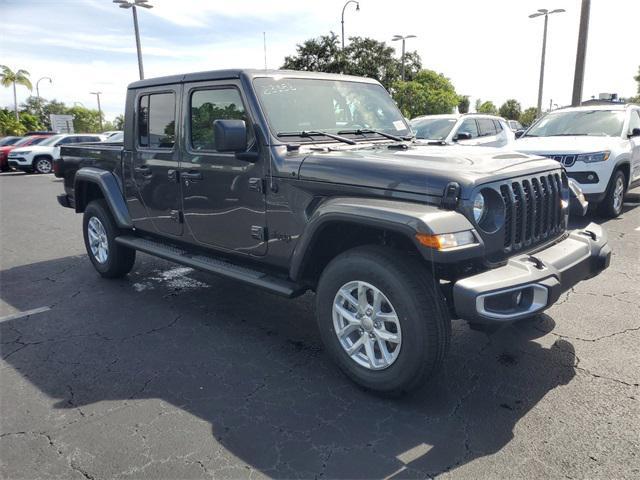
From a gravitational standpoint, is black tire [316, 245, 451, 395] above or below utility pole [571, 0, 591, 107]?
below

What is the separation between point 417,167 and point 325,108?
129 cm

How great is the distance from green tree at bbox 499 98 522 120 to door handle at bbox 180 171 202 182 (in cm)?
5741

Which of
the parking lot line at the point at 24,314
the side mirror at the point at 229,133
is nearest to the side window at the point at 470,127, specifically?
the side mirror at the point at 229,133

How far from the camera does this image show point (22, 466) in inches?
99.2

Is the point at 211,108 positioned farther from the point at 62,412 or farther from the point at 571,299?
the point at 571,299

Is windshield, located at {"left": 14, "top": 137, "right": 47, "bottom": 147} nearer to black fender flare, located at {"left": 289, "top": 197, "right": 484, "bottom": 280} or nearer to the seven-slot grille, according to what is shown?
black fender flare, located at {"left": 289, "top": 197, "right": 484, "bottom": 280}

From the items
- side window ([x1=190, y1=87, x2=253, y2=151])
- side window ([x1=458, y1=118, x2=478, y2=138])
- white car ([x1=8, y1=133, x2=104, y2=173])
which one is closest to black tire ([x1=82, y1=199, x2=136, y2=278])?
side window ([x1=190, y1=87, x2=253, y2=151])

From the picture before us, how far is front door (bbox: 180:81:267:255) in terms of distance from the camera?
145 inches

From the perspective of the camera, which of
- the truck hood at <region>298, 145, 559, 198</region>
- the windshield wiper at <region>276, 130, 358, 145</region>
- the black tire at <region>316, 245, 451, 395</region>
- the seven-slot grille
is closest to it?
the black tire at <region>316, 245, 451, 395</region>

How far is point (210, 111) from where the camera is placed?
13.2ft

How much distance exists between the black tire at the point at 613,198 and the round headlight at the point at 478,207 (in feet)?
19.2

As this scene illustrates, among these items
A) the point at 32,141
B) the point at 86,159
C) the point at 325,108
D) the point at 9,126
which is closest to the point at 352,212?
the point at 325,108

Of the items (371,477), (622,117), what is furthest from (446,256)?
(622,117)

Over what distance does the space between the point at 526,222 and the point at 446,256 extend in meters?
0.84
